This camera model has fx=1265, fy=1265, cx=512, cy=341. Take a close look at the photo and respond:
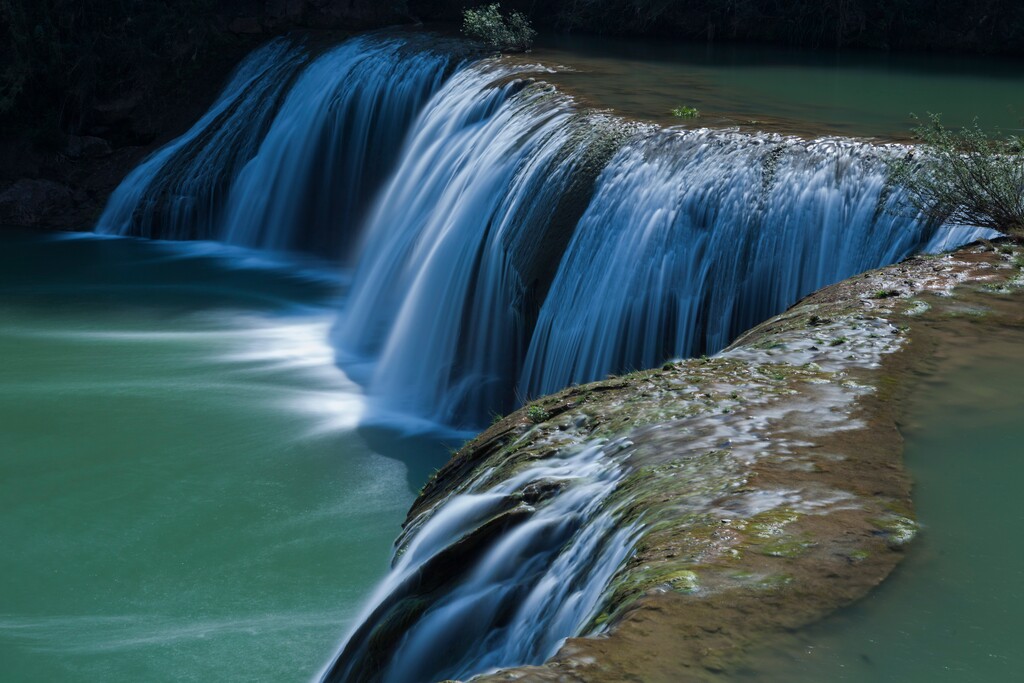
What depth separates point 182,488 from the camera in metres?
9.68

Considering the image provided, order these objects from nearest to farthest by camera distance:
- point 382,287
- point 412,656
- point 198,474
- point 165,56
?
point 412,656, point 198,474, point 382,287, point 165,56

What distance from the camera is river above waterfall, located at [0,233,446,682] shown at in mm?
7516

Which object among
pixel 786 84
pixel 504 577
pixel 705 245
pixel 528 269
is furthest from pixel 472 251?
pixel 504 577

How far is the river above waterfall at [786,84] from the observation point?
12.4m

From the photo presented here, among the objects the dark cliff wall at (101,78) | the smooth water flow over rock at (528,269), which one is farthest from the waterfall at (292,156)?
the dark cliff wall at (101,78)

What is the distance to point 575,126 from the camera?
11.6 meters

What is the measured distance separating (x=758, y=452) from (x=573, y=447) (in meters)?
0.93

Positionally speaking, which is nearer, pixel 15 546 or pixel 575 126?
pixel 15 546

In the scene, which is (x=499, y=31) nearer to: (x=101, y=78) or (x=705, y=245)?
(x=101, y=78)

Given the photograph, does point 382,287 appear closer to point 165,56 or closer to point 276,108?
point 276,108

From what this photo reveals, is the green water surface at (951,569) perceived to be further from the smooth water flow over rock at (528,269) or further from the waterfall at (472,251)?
the waterfall at (472,251)

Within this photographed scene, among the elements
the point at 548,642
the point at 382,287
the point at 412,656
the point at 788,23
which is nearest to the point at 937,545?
the point at 548,642

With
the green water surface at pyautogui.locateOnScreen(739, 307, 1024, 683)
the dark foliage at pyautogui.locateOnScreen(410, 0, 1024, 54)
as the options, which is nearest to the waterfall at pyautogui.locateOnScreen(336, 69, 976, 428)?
the green water surface at pyautogui.locateOnScreen(739, 307, 1024, 683)

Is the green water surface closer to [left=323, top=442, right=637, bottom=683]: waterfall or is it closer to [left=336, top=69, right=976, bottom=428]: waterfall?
[left=323, top=442, right=637, bottom=683]: waterfall
